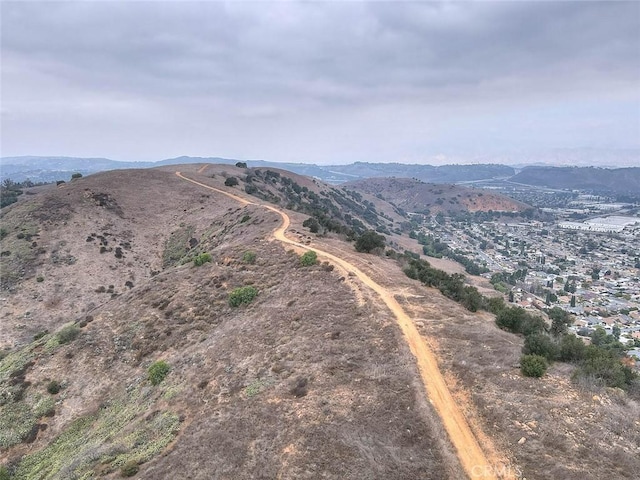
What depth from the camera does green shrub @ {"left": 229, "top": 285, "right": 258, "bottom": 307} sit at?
120 ft

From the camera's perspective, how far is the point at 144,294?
42.8m

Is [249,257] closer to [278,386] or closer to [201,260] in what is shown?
[201,260]

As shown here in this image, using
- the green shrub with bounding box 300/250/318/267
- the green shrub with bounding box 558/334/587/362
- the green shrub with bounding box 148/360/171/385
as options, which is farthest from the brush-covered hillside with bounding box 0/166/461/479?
the green shrub with bounding box 558/334/587/362

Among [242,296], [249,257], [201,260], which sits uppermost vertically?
[249,257]

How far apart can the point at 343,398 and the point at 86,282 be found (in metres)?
58.9

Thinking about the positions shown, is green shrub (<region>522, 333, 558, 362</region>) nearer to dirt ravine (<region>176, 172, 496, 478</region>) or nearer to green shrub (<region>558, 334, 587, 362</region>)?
green shrub (<region>558, 334, 587, 362</region>)

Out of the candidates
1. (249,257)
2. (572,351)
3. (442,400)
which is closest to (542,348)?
(572,351)

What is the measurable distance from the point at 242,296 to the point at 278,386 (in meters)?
16.0

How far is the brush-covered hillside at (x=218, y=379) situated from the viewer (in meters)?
17.1

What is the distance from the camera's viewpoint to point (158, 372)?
29094 millimetres

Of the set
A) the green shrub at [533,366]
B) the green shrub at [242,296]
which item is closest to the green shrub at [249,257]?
the green shrub at [242,296]

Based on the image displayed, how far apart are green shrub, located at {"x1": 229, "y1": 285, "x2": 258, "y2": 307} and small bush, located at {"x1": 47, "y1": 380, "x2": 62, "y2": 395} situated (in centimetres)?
1605

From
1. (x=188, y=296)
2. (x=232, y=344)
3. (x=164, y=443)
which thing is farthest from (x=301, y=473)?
(x=188, y=296)

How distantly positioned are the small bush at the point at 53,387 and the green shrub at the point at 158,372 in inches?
381
